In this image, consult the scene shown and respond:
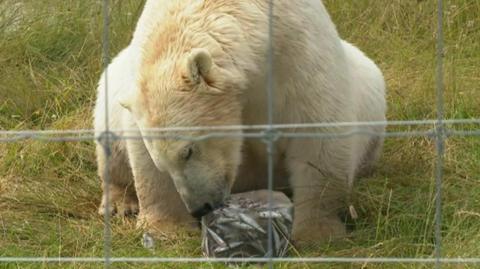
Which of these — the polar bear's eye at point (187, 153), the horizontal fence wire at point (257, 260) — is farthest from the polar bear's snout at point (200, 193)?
the horizontal fence wire at point (257, 260)

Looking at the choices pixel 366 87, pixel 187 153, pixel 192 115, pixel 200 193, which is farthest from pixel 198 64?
pixel 366 87

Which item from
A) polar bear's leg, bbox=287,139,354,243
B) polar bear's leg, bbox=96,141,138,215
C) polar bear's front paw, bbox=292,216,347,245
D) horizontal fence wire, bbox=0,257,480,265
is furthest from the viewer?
polar bear's leg, bbox=96,141,138,215

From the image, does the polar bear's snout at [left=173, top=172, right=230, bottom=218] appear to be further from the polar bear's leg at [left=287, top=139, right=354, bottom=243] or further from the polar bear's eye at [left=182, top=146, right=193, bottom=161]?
the polar bear's leg at [left=287, top=139, right=354, bottom=243]

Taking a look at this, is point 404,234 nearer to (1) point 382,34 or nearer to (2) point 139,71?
(2) point 139,71

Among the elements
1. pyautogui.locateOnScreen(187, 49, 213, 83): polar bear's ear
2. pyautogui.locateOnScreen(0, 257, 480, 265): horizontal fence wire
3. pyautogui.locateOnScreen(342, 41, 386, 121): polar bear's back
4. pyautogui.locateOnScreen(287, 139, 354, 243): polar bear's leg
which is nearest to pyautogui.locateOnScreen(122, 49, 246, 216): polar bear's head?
pyautogui.locateOnScreen(187, 49, 213, 83): polar bear's ear

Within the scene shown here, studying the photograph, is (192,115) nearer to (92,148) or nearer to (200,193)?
(200,193)

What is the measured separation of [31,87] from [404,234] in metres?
3.18

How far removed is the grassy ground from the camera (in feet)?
17.3

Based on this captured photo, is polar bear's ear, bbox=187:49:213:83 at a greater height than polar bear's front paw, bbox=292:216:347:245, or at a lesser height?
greater

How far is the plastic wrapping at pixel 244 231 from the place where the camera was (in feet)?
16.7

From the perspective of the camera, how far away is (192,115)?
16.1 ft

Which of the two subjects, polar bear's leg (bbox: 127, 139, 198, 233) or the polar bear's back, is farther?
the polar bear's back

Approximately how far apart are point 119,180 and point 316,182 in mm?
1368

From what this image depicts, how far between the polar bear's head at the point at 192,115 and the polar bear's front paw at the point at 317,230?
52cm
